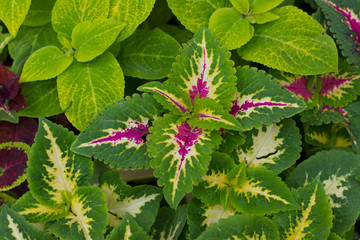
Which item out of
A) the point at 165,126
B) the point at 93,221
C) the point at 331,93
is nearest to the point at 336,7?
the point at 331,93

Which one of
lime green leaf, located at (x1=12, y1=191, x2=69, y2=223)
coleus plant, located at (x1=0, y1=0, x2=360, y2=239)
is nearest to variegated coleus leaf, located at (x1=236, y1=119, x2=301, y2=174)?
coleus plant, located at (x1=0, y1=0, x2=360, y2=239)

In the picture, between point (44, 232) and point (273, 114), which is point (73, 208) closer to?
point (44, 232)

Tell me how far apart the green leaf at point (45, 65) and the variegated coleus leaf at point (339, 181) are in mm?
631

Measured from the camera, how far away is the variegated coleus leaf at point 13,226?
2.73ft

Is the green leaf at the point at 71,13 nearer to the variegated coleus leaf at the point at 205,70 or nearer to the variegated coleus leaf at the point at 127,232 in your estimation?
the variegated coleus leaf at the point at 205,70

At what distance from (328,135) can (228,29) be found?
1.39 feet

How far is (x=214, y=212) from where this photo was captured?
3.01 ft

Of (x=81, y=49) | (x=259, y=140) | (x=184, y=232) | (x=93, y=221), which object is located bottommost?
(x=184, y=232)

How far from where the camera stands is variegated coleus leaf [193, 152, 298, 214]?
2.76ft

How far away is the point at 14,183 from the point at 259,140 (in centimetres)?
62

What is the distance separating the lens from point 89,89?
96 cm

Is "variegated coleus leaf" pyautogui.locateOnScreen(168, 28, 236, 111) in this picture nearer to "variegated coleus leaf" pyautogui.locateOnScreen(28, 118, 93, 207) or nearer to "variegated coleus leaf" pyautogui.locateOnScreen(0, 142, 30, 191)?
"variegated coleus leaf" pyautogui.locateOnScreen(28, 118, 93, 207)

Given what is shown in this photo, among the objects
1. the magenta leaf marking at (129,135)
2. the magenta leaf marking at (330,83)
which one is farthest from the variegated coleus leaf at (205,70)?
the magenta leaf marking at (330,83)

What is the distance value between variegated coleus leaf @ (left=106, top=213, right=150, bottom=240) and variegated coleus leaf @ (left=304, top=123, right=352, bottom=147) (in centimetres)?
52
